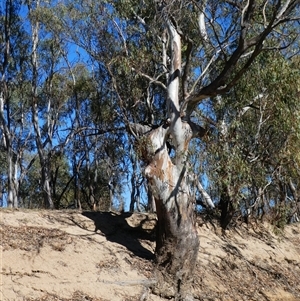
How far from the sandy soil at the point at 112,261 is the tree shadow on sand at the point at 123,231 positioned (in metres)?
0.02

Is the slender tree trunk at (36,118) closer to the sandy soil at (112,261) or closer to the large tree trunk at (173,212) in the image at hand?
the sandy soil at (112,261)

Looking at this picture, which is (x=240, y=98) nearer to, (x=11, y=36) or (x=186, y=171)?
(x=186, y=171)

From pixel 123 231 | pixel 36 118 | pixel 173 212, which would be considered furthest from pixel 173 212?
pixel 36 118

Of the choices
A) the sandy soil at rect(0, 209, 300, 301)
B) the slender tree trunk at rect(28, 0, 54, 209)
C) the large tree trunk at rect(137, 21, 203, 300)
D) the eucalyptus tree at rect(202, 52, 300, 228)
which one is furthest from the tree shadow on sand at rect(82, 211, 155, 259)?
the slender tree trunk at rect(28, 0, 54, 209)

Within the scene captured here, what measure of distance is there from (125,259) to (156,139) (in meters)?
2.42

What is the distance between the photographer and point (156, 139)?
10.2 metres

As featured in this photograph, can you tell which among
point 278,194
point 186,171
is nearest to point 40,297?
point 186,171

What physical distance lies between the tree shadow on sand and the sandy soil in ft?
0.07

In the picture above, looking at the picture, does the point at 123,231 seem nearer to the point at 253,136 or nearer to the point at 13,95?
the point at 253,136

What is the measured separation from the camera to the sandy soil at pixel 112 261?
832 centimetres

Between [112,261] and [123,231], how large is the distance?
153cm

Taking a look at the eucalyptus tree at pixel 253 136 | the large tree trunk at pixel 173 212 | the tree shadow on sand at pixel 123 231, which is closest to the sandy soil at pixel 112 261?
the tree shadow on sand at pixel 123 231

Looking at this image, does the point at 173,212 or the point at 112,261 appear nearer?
the point at 112,261

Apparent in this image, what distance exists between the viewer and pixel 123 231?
11023mm
